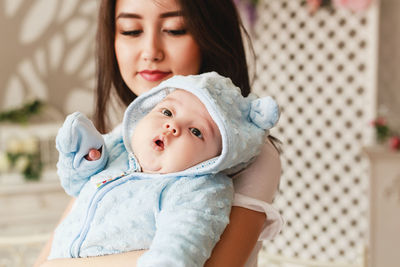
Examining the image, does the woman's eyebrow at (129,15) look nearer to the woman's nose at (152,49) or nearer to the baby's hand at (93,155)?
the woman's nose at (152,49)

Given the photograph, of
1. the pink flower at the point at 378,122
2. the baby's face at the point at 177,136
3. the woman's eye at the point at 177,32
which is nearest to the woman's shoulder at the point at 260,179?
the baby's face at the point at 177,136

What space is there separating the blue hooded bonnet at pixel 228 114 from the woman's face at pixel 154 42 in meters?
0.19

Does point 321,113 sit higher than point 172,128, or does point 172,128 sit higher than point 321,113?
point 172,128

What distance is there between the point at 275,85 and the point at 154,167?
2.91 meters

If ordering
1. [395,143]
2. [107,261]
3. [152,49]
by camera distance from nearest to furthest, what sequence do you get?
[107,261]
[152,49]
[395,143]

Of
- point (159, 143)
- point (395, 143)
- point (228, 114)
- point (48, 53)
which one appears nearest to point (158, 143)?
point (159, 143)

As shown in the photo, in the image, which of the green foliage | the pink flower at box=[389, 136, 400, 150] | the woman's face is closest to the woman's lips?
the woman's face

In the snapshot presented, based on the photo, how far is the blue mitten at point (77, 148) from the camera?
43.8 inches

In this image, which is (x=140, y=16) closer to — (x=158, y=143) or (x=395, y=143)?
(x=158, y=143)

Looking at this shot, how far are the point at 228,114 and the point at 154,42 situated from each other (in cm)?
36

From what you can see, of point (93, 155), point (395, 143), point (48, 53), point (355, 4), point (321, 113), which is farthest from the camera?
point (48, 53)

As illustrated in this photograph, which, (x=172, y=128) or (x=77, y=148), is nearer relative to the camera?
(x=172, y=128)

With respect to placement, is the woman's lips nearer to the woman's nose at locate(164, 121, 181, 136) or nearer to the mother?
the mother

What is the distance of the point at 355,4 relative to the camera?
11.4ft
